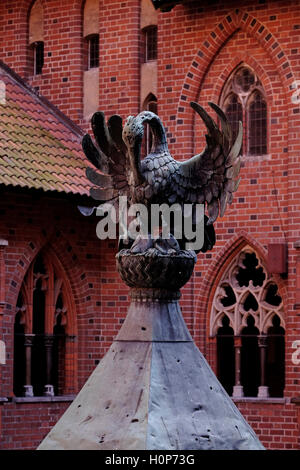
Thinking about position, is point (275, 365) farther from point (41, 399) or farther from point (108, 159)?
point (108, 159)

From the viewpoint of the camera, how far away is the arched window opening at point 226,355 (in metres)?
19.2

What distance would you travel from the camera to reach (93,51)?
2112 centimetres

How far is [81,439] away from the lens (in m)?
7.95

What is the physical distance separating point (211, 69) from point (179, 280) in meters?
11.1

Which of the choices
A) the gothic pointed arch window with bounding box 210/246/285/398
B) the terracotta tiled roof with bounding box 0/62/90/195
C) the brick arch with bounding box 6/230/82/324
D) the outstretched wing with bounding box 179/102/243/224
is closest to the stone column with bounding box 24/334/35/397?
the brick arch with bounding box 6/230/82/324

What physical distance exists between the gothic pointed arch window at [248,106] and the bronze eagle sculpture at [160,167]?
9.34 meters

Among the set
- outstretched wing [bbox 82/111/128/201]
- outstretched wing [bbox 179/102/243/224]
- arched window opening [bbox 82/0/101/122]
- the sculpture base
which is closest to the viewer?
the sculpture base

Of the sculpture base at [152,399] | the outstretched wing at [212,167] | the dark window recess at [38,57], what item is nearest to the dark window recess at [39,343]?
the dark window recess at [38,57]

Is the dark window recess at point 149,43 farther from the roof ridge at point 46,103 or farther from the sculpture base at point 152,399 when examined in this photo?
the sculpture base at point 152,399

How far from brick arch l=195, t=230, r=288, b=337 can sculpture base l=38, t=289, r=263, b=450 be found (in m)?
10.2

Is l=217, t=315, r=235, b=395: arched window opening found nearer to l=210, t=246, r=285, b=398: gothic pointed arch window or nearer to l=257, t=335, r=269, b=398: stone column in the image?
l=210, t=246, r=285, b=398: gothic pointed arch window

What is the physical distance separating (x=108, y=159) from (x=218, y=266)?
383 inches

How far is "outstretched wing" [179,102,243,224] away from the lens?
8922 millimetres
